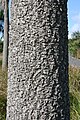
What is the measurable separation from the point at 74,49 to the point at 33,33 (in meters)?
39.5

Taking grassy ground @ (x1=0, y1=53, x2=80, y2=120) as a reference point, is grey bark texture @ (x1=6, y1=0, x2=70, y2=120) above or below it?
above

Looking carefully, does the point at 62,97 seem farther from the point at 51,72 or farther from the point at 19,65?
the point at 19,65

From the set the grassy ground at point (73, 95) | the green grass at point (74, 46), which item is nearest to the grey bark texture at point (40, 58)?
the grassy ground at point (73, 95)

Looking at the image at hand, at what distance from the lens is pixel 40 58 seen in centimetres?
204

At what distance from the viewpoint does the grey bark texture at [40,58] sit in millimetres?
2041

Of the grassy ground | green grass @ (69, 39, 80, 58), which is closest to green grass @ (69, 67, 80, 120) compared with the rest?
the grassy ground

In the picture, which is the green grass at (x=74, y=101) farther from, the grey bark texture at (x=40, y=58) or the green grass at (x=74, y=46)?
the green grass at (x=74, y=46)

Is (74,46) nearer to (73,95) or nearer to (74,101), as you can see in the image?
(73,95)

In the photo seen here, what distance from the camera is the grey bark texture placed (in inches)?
80.4

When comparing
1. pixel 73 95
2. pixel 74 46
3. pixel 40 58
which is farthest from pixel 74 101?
pixel 74 46

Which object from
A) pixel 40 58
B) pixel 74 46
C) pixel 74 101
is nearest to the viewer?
pixel 40 58

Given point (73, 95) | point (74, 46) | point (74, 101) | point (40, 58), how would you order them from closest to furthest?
1. point (40, 58)
2. point (74, 101)
3. point (73, 95)
4. point (74, 46)

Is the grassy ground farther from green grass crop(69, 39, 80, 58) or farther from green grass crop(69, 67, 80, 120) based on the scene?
green grass crop(69, 39, 80, 58)

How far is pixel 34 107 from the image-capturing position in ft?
6.73
